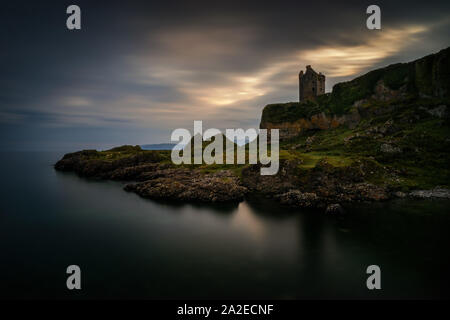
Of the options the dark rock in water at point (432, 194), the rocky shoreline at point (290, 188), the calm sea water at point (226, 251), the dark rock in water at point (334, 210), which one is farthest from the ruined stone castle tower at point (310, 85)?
the dark rock in water at point (334, 210)

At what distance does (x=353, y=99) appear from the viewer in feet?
357

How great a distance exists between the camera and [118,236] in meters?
28.8

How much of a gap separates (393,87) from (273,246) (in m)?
104

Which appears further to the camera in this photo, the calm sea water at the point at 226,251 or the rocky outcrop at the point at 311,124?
the rocky outcrop at the point at 311,124

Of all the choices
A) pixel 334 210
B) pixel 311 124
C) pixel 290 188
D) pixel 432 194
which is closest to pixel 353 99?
pixel 311 124

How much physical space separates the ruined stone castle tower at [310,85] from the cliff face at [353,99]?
4.60 metres

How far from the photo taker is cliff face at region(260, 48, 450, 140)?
8894cm

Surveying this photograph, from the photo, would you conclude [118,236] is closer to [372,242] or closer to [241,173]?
[372,242]

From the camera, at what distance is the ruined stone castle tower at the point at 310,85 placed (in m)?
125

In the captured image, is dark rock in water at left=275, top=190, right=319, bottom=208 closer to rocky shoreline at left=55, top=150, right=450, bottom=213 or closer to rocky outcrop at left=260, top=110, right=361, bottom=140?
rocky shoreline at left=55, top=150, right=450, bottom=213

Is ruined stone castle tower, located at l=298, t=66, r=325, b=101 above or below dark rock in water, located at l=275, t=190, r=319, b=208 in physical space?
above

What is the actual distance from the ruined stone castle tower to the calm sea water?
3827 inches

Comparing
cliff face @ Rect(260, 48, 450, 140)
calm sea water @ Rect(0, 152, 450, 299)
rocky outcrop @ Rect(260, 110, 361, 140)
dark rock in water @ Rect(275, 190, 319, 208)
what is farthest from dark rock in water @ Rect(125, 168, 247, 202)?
cliff face @ Rect(260, 48, 450, 140)

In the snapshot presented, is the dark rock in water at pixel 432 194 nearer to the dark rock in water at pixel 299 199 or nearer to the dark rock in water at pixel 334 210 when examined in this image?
the dark rock in water at pixel 334 210
